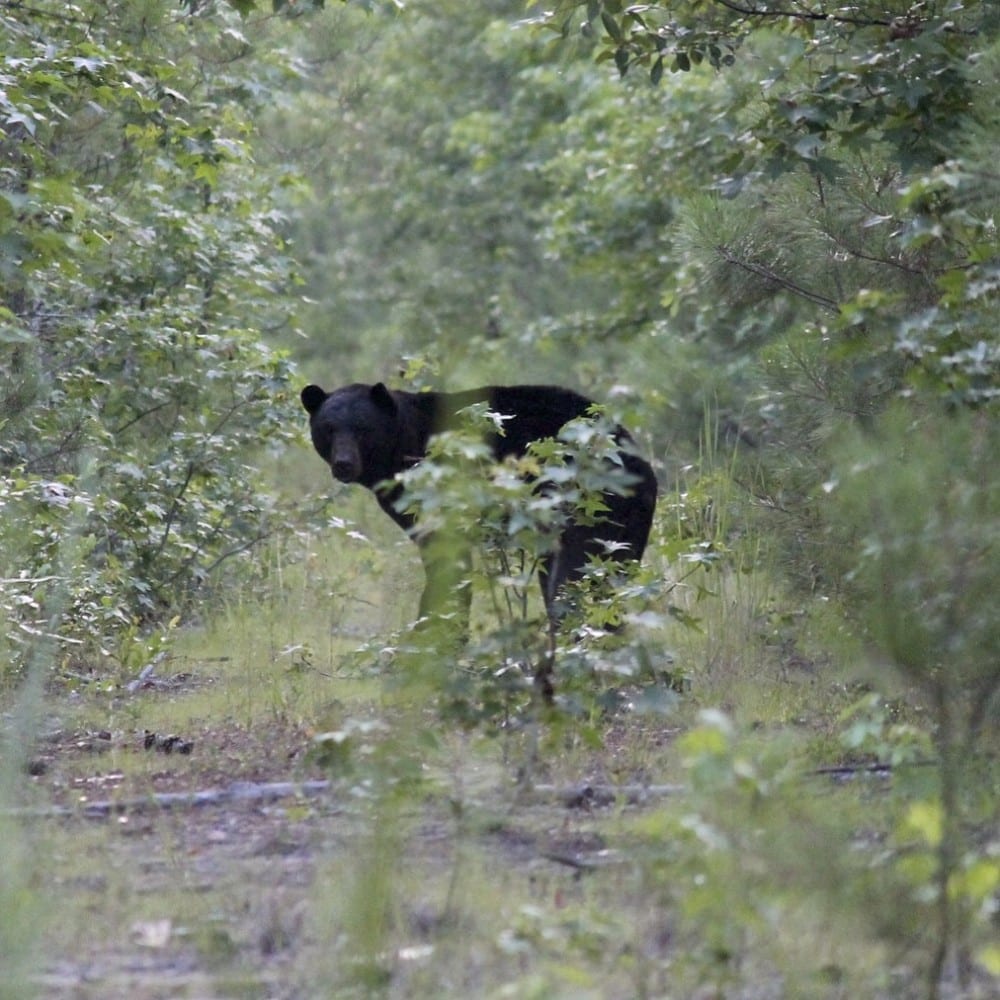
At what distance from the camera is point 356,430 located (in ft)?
Result: 28.8

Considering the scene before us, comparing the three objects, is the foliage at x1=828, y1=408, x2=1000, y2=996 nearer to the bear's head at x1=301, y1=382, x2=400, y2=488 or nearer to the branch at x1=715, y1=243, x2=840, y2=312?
the branch at x1=715, y1=243, x2=840, y2=312

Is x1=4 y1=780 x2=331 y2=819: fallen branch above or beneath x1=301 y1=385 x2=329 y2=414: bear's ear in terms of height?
beneath

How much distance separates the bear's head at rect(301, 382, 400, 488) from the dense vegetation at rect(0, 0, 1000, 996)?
1.64 ft

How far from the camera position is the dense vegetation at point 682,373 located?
384cm

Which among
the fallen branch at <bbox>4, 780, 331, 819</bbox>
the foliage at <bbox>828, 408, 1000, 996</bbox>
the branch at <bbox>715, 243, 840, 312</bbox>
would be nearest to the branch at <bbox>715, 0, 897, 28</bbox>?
the branch at <bbox>715, 243, 840, 312</bbox>

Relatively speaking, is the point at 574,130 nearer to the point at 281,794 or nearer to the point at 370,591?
the point at 370,591

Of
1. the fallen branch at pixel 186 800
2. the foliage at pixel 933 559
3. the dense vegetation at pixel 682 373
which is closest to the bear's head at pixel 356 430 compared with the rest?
the dense vegetation at pixel 682 373

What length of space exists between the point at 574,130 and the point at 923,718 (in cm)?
1104

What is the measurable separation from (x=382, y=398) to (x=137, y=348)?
148cm

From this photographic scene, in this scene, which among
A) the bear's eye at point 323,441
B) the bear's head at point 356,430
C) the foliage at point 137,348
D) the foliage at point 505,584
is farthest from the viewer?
the bear's eye at point 323,441

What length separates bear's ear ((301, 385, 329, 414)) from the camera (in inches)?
354

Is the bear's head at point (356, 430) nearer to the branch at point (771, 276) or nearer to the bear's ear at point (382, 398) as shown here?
the bear's ear at point (382, 398)

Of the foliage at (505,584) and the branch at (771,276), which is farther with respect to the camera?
the branch at (771,276)

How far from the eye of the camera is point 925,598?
4.05 m
